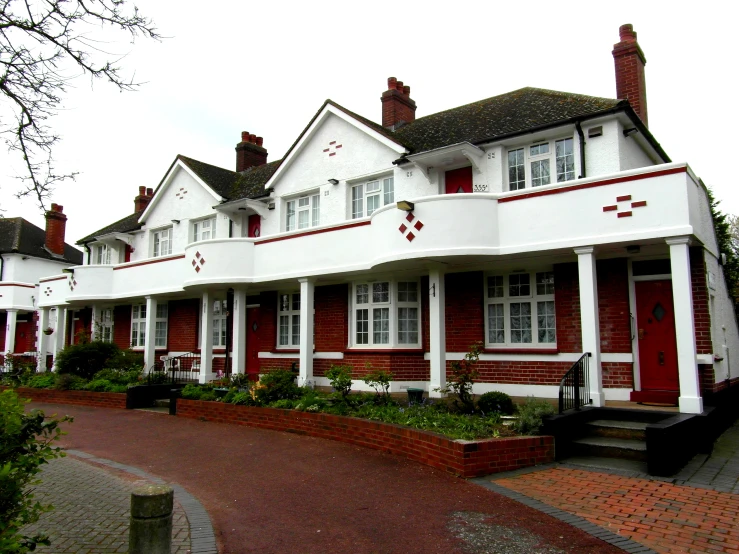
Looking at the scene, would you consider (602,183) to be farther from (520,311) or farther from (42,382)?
(42,382)

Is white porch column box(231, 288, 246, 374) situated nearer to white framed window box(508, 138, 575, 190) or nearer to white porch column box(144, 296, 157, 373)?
white porch column box(144, 296, 157, 373)

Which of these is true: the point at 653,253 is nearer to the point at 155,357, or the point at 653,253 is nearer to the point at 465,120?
the point at 465,120

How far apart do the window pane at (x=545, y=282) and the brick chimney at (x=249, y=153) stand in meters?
15.8

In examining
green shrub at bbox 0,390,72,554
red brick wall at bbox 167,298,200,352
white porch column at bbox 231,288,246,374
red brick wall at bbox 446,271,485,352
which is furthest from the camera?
red brick wall at bbox 167,298,200,352

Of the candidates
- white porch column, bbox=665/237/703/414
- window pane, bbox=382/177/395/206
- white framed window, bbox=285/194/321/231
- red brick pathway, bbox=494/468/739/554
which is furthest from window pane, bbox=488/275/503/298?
white framed window, bbox=285/194/321/231

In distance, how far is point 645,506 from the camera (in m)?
6.41

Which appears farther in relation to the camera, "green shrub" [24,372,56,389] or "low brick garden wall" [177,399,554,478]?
"green shrub" [24,372,56,389]

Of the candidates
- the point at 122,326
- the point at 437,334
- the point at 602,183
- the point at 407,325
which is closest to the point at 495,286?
the point at 437,334

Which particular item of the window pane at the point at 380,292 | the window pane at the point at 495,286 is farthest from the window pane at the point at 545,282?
the window pane at the point at 380,292

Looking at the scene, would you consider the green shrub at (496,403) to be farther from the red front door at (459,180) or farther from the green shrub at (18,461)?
the green shrub at (18,461)

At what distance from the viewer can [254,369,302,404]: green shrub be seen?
12.8 metres

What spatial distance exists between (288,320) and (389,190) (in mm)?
5580

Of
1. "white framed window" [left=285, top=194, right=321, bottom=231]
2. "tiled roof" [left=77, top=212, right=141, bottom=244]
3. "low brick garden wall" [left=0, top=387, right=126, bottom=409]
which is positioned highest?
"tiled roof" [left=77, top=212, right=141, bottom=244]

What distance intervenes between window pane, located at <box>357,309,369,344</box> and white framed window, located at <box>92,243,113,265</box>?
52.2 feet
